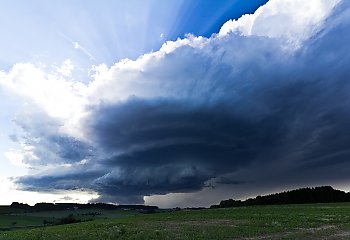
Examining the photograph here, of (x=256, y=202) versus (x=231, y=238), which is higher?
(x=256, y=202)

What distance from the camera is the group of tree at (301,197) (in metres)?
175

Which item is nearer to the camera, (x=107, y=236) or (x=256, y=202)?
(x=107, y=236)

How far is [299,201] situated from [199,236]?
145532mm

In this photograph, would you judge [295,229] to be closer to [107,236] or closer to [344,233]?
[344,233]

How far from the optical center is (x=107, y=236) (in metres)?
48.0

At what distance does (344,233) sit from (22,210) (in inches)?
6914

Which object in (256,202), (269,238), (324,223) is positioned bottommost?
(269,238)

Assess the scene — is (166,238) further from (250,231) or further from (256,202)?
(256,202)

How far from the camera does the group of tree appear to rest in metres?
175

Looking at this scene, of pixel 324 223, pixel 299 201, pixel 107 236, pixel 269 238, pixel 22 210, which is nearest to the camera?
pixel 269 238

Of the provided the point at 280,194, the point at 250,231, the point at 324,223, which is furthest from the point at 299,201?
the point at 250,231

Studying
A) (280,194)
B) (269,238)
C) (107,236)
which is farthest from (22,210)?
(269,238)

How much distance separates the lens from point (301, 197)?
180 metres

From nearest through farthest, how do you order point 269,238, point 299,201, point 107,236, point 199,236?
point 269,238 < point 199,236 < point 107,236 < point 299,201
